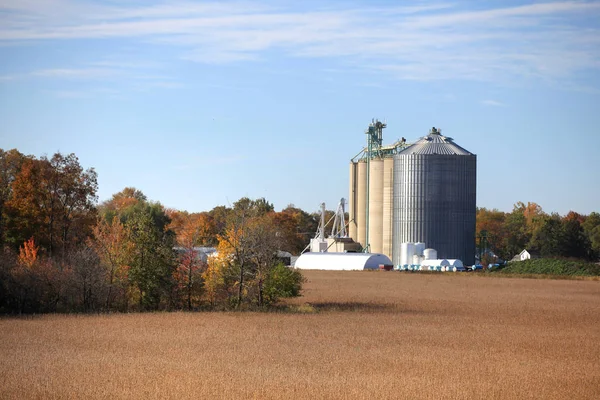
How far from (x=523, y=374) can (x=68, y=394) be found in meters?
14.0

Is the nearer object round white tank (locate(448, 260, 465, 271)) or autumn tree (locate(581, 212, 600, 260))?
round white tank (locate(448, 260, 465, 271))

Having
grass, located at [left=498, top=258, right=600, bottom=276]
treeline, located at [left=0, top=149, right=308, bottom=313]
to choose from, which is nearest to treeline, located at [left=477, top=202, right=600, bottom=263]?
grass, located at [left=498, top=258, right=600, bottom=276]

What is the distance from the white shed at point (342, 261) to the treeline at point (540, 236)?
23089 mm

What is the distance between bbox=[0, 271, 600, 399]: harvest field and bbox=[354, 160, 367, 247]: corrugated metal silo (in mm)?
70593

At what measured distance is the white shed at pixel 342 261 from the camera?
109 metres

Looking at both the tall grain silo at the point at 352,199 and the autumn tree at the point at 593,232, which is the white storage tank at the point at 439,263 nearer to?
the tall grain silo at the point at 352,199

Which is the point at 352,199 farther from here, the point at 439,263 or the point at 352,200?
the point at 439,263

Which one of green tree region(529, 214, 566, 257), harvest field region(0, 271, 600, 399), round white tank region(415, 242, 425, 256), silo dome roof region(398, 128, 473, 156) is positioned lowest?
harvest field region(0, 271, 600, 399)

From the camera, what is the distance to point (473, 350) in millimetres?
33344

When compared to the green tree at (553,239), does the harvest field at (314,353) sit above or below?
below

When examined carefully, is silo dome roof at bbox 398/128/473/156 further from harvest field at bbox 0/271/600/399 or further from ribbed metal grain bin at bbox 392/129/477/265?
harvest field at bbox 0/271/600/399

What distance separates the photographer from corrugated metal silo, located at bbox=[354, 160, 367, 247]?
125 m

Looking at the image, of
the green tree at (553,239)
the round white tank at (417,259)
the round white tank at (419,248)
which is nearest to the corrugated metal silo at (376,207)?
the round white tank at (419,248)

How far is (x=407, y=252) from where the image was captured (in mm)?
109938
